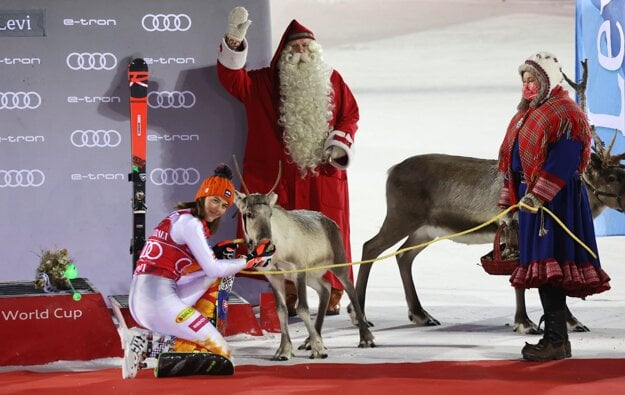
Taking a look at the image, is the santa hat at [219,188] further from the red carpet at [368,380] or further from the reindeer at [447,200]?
the reindeer at [447,200]

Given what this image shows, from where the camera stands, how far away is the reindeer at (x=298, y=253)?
5691mm

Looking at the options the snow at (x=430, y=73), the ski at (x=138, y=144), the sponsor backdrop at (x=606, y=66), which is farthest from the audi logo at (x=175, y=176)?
the sponsor backdrop at (x=606, y=66)

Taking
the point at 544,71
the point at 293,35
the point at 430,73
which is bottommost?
the point at 544,71

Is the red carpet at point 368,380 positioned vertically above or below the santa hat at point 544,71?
below

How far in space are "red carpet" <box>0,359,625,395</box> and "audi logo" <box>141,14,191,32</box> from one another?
7.65 ft

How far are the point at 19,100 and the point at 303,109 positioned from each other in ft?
5.11

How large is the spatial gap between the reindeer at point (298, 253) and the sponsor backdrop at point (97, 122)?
120 centimetres

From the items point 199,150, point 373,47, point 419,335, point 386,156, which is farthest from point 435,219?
point 373,47

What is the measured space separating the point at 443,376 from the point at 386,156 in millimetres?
6332

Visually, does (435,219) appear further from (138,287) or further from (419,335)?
(138,287)

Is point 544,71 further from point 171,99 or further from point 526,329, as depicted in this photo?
point 171,99

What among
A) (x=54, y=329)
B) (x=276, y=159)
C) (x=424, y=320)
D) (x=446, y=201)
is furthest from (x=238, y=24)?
(x=54, y=329)

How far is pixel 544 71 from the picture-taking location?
5625mm

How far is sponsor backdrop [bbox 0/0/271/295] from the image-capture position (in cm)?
709
